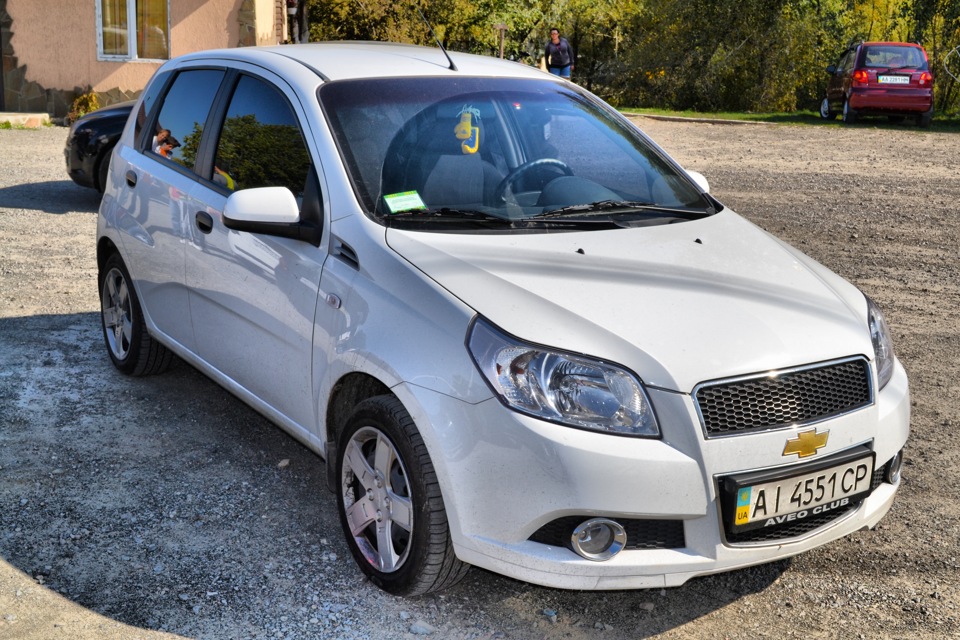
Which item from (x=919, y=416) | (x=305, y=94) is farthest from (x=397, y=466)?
(x=919, y=416)

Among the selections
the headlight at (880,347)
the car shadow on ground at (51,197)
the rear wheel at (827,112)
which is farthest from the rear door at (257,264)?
the rear wheel at (827,112)

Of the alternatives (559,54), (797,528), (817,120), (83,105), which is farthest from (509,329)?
(817,120)

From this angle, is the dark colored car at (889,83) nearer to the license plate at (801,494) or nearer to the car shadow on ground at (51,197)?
the car shadow on ground at (51,197)

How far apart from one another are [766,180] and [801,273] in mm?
9420

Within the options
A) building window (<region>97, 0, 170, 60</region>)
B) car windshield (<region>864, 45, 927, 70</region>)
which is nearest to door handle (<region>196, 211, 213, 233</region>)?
building window (<region>97, 0, 170, 60</region>)

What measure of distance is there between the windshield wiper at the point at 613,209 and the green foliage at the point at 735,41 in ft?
65.0

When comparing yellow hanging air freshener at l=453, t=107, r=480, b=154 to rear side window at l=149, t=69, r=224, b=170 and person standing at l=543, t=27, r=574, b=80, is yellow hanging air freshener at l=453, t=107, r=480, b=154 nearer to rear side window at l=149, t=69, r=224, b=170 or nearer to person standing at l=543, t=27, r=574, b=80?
rear side window at l=149, t=69, r=224, b=170

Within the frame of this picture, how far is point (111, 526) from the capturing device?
3961 mm

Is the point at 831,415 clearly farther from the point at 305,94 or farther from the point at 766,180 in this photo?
the point at 766,180

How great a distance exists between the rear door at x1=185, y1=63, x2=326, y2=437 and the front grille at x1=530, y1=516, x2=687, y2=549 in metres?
1.12

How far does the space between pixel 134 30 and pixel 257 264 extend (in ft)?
52.8

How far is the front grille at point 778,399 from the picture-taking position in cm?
301

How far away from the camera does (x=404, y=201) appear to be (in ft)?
12.3

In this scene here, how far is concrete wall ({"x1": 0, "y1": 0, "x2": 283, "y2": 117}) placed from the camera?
18.2 metres
